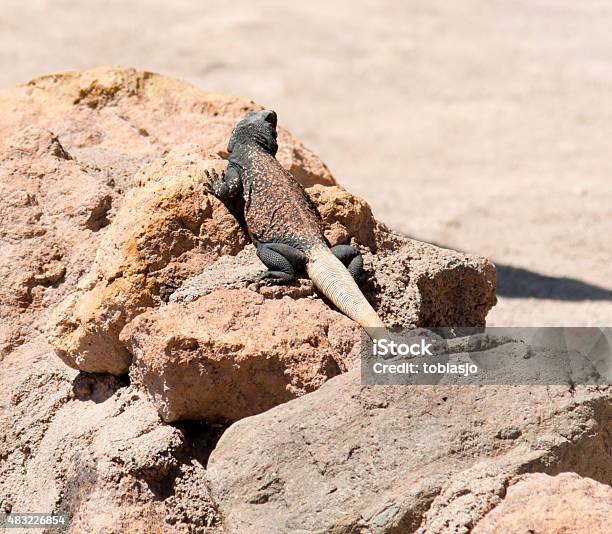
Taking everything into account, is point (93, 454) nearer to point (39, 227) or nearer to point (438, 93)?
point (39, 227)

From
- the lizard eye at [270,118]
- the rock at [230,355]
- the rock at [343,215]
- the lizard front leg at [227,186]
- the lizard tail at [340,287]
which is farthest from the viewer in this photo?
the lizard eye at [270,118]

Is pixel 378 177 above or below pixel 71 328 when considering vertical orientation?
below

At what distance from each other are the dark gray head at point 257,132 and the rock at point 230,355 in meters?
1.36

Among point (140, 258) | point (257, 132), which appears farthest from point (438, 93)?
point (140, 258)

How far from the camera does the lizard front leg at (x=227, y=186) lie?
16.0 ft

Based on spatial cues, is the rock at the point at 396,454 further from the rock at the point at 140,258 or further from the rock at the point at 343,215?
the rock at the point at 343,215

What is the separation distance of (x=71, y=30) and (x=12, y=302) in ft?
40.1

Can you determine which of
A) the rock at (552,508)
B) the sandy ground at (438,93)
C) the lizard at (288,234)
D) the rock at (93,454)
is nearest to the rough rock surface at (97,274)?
the rock at (93,454)

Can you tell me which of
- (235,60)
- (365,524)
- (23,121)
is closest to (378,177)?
(235,60)

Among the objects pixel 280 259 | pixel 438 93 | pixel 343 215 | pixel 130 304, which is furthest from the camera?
pixel 438 93

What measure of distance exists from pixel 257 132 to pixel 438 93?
31.5 ft

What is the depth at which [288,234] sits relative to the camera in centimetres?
481

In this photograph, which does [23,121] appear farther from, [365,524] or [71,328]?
[365,524]

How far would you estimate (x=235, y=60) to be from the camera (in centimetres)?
1536
